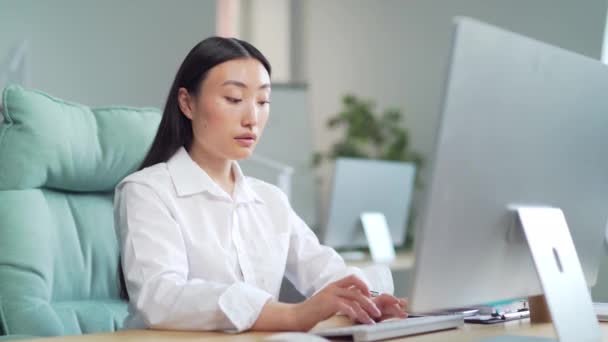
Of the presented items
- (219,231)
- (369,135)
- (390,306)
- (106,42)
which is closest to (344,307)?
(390,306)

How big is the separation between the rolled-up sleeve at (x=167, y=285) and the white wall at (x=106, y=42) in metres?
2.28

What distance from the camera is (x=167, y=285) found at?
116 centimetres

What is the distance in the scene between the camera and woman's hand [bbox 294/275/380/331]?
3.60ft

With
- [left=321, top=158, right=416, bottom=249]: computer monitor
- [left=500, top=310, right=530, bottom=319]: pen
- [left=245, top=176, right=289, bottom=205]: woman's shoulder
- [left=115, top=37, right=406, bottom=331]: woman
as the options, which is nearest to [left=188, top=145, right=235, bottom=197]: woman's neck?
[left=115, top=37, right=406, bottom=331]: woman

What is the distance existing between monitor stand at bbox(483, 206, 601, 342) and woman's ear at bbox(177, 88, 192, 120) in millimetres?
663

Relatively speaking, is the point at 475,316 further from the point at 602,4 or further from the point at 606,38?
the point at 602,4

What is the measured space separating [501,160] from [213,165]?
24.9 inches

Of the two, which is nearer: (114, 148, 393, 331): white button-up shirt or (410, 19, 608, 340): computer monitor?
(410, 19, 608, 340): computer monitor

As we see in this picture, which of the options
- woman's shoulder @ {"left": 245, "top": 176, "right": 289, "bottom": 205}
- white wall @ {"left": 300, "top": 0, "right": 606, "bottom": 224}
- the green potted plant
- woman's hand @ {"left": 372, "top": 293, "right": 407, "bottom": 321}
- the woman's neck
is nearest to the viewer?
woman's hand @ {"left": 372, "top": 293, "right": 407, "bottom": 321}

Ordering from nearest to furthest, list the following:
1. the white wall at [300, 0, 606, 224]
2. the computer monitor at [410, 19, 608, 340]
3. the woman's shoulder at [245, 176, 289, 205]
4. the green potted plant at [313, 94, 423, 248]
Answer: the computer monitor at [410, 19, 608, 340] < the woman's shoulder at [245, 176, 289, 205] < the white wall at [300, 0, 606, 224] < the green potted plant at [313, 94, 423, 248]

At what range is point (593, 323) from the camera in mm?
1090

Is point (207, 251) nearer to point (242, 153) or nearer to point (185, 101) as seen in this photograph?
point (242, 153)

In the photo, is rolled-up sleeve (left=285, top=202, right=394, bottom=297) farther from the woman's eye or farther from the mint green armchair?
the mint green armchair

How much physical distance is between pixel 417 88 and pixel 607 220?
4457mm
